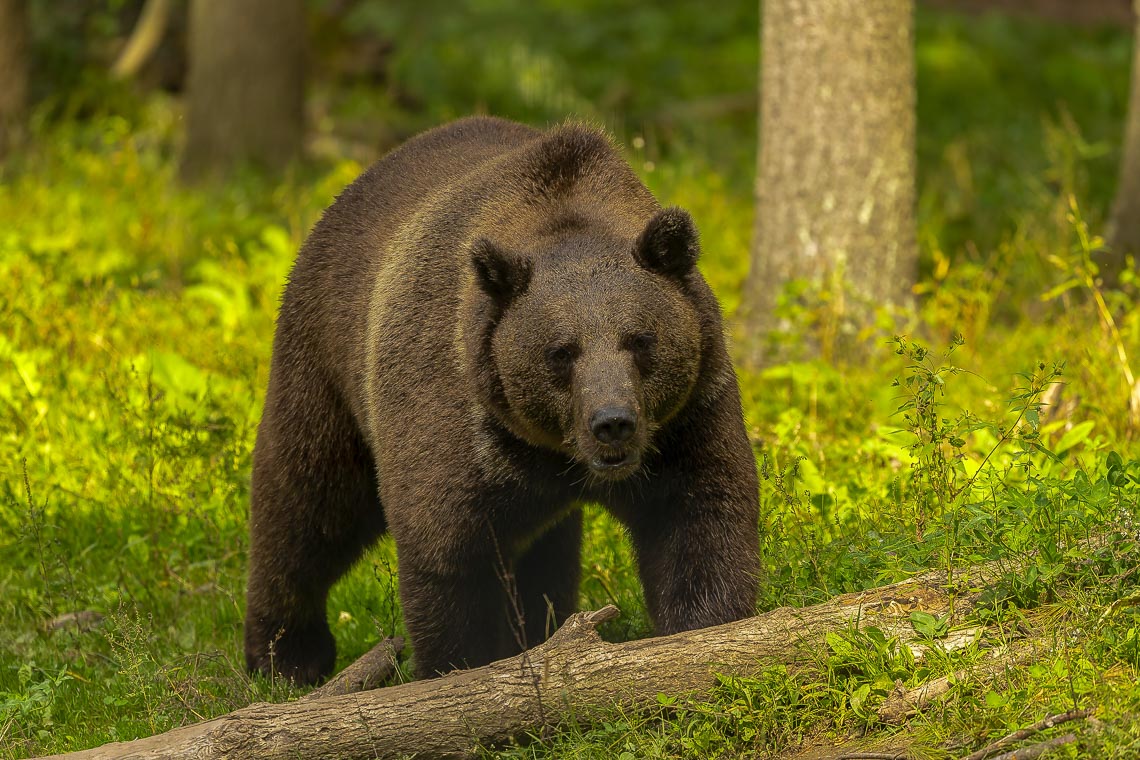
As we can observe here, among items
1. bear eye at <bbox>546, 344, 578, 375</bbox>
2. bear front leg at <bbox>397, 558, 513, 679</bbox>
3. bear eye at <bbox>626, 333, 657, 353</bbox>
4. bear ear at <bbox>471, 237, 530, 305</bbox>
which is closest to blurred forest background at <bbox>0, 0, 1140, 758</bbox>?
bear front leg at <bbox>397, 558, 513, 679</bbox>

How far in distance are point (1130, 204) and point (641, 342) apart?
18.3ft

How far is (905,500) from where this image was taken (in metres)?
5.82

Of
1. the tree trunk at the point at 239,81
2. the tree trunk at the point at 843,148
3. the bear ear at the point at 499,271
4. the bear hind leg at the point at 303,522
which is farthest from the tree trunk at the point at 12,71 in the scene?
the bear ear at the point at 499,271

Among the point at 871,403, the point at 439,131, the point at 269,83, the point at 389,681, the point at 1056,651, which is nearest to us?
Answer: the point at 1056,651

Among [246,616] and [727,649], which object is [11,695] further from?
[727,649]

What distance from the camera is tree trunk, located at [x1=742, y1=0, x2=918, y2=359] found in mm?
8383

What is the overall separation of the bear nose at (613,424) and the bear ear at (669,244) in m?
0.65

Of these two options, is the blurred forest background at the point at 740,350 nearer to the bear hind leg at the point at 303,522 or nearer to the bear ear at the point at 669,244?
the bear hind leg at the point at 303,522

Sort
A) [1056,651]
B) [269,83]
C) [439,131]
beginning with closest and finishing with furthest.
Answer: [1056,651]
[439,131]
[269,83]

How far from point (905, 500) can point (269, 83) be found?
8941 mm

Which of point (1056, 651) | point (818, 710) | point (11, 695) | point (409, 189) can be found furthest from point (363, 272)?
point (1056, 651)

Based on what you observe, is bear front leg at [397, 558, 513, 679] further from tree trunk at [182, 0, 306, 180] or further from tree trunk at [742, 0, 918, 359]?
tree trunk at [182, 0, 306, 180]

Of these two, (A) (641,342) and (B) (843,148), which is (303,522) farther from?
(B) (843,148)

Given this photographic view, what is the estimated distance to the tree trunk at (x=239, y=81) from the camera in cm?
1291
